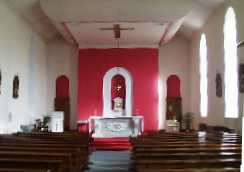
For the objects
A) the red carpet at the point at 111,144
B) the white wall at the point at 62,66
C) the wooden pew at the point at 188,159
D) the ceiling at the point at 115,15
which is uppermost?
the ceiling at the point at 115,15

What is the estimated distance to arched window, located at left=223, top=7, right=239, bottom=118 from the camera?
10808 millimetres

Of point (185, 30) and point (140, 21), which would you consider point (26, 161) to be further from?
point (185, 30)

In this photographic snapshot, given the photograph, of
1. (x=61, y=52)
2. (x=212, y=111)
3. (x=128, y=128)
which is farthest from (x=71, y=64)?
(x=212, y=111)

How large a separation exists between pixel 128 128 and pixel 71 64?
13.2ft

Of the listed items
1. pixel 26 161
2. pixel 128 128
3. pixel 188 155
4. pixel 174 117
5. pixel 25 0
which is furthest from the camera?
pixel 174 117

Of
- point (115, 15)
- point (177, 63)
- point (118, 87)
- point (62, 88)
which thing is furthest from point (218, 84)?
point (62, 88)

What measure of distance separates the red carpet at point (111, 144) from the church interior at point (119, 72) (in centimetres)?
4

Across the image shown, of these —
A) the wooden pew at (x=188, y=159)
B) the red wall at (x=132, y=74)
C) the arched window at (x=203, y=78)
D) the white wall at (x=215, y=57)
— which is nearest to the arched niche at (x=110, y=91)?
the red wall at (x=132, y=74)

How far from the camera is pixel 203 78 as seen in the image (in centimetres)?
1427

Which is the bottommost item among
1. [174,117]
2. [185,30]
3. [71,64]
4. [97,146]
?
[97,146]

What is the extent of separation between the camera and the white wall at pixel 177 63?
1641cm

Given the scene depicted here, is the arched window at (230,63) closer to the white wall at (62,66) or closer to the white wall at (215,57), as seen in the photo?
the white wall at (215,57)

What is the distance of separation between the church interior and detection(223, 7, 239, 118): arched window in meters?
0.03

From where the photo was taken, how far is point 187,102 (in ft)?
53.7
